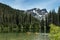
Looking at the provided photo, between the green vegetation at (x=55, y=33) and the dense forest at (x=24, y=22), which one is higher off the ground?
the green vegetation at (x=55, y=33)

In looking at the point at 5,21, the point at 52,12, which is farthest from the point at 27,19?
the point at 52,12

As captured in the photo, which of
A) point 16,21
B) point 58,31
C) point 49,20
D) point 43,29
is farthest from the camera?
point 16,21

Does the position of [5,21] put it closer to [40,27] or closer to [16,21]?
[16,21]

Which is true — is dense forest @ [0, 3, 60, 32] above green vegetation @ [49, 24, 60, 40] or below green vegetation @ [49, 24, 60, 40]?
below

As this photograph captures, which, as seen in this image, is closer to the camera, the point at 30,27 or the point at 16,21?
the point at 30,27

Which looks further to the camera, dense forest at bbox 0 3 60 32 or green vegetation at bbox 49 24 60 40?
dense forest at bbox 0 3 60 32

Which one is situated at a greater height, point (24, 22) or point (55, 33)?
point (55, 33)

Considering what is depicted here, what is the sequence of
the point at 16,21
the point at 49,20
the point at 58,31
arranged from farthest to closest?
the point at 16,21, the point at 49,20, the point at 58,31

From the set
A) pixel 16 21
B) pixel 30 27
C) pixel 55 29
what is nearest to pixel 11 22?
pixel 16 21

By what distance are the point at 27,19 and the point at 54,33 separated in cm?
15556

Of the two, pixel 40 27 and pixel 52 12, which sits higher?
pixel 52 12

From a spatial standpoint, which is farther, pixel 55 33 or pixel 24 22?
pixel 24 22

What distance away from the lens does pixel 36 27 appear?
134 m

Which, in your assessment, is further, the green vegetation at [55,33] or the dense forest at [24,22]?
the dense forest at [24,22]
